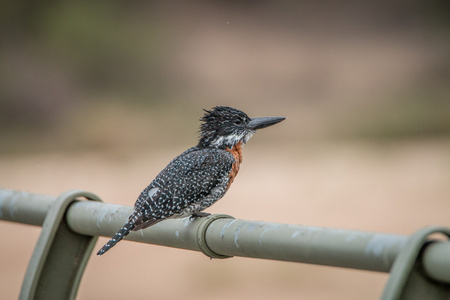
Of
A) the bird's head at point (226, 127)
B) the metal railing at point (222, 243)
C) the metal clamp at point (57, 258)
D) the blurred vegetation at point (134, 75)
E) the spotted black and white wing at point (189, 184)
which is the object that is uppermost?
the blurred vegetation at point (134, 75)

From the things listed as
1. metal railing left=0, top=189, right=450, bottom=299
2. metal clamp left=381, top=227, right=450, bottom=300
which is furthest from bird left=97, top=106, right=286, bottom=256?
metal clamp left=381, top=227, right=450, bottom=300

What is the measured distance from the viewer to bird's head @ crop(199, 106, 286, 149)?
6.68 ft

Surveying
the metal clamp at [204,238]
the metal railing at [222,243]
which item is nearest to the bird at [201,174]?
the metal railing at [222,243]

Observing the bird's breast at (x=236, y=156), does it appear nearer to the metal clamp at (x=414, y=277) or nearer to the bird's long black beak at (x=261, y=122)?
the bird's long black beak at (x=261, y=122)

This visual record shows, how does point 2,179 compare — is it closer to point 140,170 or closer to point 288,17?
point 140,170

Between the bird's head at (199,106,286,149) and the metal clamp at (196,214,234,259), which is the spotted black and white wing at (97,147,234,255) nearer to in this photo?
the bird's head at (199,106,286,149)

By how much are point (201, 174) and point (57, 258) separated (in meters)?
0.58

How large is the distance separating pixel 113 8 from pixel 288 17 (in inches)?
172

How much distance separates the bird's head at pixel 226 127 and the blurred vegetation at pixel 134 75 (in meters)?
10.7

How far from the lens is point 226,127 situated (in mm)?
2037

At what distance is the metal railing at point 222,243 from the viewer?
0.77m

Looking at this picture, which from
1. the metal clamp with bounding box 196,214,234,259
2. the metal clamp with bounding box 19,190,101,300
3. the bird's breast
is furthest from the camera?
the bird's breast

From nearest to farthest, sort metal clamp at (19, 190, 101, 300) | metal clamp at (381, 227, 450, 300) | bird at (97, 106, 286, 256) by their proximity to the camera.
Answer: metal clamp at (381, 227, 450, 300) → metal clamp at (19, 190, 101, 300) → bird at (97, 106, 286, 256)

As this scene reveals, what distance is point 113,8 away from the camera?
15.2m
